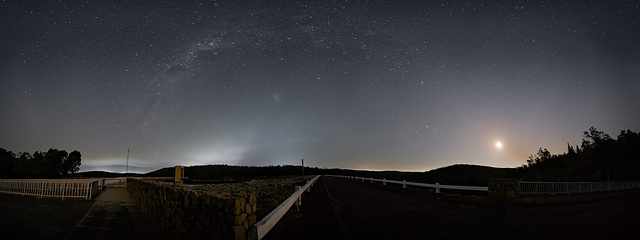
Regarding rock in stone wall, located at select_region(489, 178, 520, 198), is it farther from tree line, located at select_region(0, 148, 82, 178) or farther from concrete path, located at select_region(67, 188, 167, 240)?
tree line, located at select_region(0, 148, 82, 178)

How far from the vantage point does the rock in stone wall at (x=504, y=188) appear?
544 inches

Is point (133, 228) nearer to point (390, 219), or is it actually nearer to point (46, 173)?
point (390, 219)

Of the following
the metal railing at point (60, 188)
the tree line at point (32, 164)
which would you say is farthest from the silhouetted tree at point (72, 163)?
the metal railing at point (60, 188)

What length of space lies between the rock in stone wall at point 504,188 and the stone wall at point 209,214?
13.6 meters

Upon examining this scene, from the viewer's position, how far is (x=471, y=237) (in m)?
5.90

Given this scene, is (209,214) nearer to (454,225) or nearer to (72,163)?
(454,225)

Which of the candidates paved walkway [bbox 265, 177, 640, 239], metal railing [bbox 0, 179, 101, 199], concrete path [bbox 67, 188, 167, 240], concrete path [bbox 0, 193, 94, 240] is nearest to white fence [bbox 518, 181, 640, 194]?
paved walkway [bbox 265, 177, 640, 239]

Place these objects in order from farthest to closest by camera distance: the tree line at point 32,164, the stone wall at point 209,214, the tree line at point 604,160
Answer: the tree line at point 32,164 < the tree line at point 604,160 < the stone wall at point 209,214

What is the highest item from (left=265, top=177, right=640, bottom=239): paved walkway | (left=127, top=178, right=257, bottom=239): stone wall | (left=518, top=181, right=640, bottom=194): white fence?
(left=127, top=178, right=257, bottom=239): stone wall

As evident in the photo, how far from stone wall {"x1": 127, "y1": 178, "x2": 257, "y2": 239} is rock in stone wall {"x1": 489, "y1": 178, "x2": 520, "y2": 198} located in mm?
13570

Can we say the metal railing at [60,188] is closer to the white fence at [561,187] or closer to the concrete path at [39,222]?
the concrete path at [39,222]

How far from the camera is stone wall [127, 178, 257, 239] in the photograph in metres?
4.76

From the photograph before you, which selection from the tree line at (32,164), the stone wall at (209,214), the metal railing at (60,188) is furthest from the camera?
the tree line at (32,164)

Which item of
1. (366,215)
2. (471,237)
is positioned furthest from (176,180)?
(471,237)
